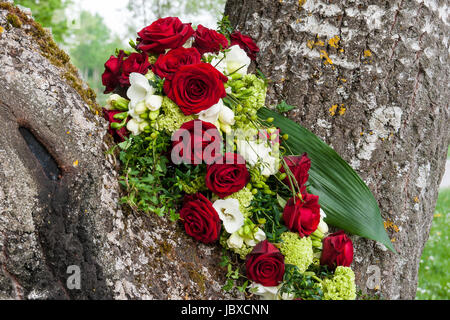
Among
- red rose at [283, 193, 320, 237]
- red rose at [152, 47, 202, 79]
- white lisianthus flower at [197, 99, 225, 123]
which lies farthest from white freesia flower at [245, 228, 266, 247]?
red rose at [152, 47, 202, 79]

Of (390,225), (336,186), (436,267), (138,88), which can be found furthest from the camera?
(436,267)

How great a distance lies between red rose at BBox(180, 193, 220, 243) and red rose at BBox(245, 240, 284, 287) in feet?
0.55

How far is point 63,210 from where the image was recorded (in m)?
1.30

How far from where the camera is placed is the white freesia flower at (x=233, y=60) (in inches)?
66.1

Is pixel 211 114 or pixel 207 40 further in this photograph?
pixel 207 40

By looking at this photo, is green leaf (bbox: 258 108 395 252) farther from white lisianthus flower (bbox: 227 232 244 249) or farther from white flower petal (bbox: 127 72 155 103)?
white flower petal (bbox: 127 72 155 103)

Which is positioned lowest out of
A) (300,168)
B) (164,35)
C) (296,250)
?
(296,250)

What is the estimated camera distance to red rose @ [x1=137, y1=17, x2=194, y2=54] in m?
1.58

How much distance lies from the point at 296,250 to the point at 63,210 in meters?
0.87

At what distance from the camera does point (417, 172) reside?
1.84 metres

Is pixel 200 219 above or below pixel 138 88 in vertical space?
below

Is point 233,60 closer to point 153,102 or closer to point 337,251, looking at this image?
point 153,102

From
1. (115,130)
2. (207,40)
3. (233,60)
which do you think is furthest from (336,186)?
(115,130)
